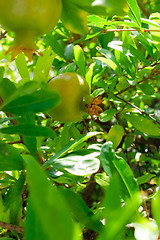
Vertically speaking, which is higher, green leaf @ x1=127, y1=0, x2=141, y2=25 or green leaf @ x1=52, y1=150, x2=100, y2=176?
green leaf @ x1=127, y1=0, x2=141, y2=25

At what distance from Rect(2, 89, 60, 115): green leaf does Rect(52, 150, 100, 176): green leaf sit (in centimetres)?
15

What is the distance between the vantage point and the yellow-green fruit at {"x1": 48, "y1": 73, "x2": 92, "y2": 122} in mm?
748

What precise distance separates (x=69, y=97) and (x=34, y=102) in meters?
0.29

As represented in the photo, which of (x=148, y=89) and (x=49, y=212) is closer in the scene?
(x=49, y=212)

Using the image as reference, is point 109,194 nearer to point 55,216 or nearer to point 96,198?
point 55,216

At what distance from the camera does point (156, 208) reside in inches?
13.6

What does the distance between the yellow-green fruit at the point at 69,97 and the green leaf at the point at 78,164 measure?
0.52 ft

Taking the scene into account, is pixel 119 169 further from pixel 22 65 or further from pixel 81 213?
pixel 22 65

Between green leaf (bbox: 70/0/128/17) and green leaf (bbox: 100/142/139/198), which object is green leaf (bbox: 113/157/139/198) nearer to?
green leaf (bbox: 100/142/139/198)

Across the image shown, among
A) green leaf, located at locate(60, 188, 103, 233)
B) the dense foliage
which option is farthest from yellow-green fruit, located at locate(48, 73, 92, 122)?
green leaf, located at locate(60, 188, 103, 233)

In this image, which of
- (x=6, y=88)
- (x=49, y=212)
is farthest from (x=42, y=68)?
(x=49, y=212)

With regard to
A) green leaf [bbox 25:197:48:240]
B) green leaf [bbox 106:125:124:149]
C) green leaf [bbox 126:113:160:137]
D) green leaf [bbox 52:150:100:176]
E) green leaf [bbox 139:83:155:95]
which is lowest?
green leaf [bbox 126:113:160:137]

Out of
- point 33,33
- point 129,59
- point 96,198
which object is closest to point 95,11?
point 33,33

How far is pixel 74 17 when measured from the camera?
61 cm
